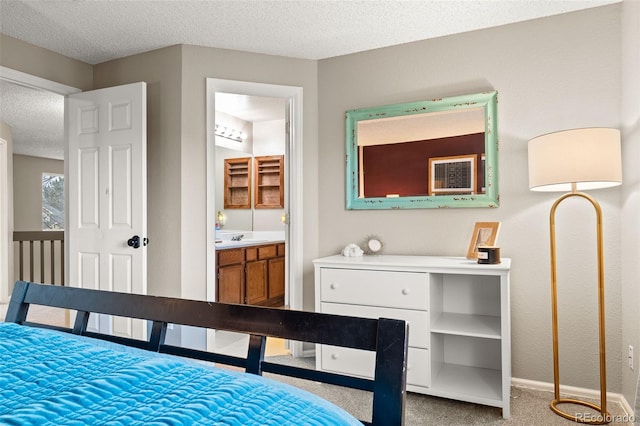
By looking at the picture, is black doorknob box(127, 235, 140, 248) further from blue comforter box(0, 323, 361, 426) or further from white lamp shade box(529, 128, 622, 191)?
white lamp shade box(529, 128, 622, 191)

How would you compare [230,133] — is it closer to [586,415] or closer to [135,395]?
[586,415]

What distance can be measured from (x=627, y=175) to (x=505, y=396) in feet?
4.59

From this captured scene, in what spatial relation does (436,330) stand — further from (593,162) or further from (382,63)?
(382,63)

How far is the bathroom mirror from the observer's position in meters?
2.79

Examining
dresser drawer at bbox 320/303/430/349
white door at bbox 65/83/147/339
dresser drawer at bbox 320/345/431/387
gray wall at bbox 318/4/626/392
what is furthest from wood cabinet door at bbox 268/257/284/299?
dresser drawer at bbox 320/303/430/349

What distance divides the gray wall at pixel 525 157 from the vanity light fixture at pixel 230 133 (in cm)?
258

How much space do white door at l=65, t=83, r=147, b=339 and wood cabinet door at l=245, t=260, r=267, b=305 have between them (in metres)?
1.55

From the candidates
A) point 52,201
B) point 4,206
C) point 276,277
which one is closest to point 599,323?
point 276,277

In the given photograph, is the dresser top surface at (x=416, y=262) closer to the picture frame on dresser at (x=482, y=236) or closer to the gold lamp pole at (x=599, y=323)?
the picture frame on dresser at (x=482, y=236)

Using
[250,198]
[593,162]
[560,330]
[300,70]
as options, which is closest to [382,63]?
[300,70]

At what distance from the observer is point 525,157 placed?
2.68 meters

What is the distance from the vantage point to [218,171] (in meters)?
5.48

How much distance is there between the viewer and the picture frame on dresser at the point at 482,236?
8.46 ft

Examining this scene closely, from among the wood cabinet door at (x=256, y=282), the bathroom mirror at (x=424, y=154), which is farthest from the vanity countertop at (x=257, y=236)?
the bathroom mirror at (x=424, y=154)
